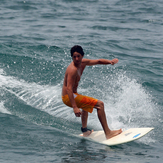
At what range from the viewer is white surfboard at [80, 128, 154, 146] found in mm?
6066

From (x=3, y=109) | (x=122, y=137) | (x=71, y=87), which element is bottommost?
(x=122, y=137)

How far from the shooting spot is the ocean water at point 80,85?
5758mm

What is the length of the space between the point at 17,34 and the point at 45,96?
310 inches

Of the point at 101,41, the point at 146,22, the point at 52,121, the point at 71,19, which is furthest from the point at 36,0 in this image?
the point at 52,121

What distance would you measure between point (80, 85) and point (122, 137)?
394 centimetres

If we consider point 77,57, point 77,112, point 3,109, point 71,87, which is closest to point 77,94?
point 71,87

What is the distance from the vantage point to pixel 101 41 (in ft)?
50.8

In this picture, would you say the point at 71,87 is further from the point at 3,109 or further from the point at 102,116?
the point at 3,109

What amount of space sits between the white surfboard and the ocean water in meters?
0.15

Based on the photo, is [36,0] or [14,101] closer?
[14,101]

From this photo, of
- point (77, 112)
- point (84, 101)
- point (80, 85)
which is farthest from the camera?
point (80, 85)

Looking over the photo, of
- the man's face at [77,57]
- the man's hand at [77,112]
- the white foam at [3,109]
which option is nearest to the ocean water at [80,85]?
the white foam at [3,109]

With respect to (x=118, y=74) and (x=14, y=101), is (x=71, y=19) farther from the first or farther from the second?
(x=14, y=101)

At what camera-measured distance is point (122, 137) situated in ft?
20.6
